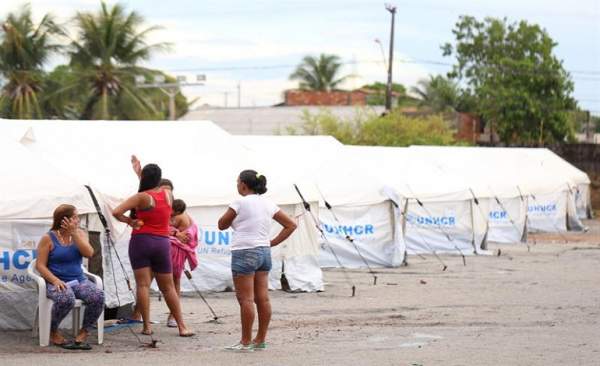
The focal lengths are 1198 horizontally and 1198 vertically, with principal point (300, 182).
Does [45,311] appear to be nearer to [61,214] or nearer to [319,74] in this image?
[61,214]

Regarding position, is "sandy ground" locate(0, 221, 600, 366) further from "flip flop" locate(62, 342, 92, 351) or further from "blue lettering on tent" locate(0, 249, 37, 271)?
"blue lettering on tent" locate(0, 249, 37, 271)

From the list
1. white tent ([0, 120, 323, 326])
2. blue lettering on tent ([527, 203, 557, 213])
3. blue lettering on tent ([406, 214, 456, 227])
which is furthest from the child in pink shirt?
blue lettering on tent ([527, 203, 557, 213])

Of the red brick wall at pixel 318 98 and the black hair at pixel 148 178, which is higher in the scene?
the red brick wall at pixel 318 98

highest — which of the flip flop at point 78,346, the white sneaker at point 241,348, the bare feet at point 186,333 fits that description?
the white sneaker at point 241,348

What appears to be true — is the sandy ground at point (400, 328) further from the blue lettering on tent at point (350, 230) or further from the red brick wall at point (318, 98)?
the red brick wall at point (318, 98)

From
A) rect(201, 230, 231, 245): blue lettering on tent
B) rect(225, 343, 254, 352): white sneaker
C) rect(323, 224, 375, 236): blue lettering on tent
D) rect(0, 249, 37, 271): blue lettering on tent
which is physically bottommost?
rect(225, 343, 254, 352): white sneaker

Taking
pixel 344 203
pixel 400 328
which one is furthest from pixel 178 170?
pixel 344 203

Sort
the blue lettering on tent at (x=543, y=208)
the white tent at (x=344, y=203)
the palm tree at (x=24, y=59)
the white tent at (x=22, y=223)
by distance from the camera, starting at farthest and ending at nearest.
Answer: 1. the palm tree at (x=24, y=59)
2. the blue lettering on tent at (x=543, y=208)
3. the white tent at (x=344, y=203)
4. the white tent at (x=22, y=223)

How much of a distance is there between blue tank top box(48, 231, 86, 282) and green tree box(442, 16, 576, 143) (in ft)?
160

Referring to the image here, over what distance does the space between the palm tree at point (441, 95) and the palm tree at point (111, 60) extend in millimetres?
22633

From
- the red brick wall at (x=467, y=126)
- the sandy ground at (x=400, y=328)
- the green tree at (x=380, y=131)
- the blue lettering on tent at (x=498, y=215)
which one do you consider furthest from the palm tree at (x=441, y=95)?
the sandy ground at (x=400, y=328)

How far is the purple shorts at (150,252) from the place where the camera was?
457 inches

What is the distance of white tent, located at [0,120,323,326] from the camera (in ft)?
46.6

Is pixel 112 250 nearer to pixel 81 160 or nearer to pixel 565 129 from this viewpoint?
pixel 81 160
